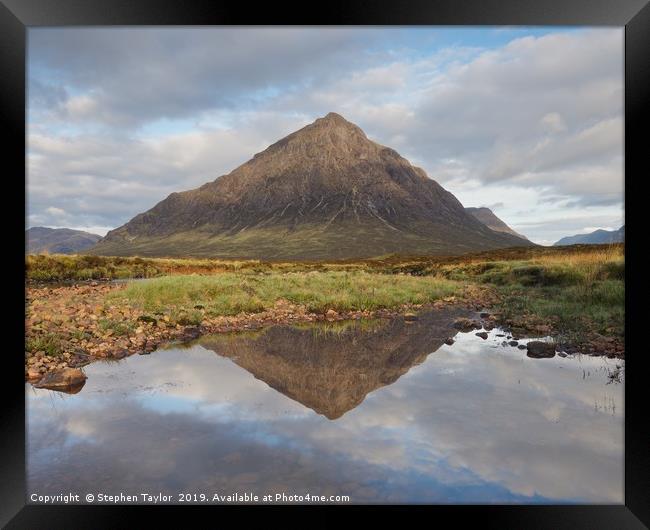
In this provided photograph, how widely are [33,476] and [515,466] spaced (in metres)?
4.97

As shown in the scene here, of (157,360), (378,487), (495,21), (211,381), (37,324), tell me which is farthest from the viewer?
(37,324)

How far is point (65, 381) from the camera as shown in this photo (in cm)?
636

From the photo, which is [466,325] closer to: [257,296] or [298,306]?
[298,306]

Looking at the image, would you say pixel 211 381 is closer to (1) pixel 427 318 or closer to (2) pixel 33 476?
(2) pixel 33 476

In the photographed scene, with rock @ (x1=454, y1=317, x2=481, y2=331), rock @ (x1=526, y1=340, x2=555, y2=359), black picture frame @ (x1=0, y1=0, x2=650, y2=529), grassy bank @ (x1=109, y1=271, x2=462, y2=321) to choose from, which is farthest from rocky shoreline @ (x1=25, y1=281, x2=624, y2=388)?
black picture frame @ (x1=0, y1=0, x2=650, y2=529)

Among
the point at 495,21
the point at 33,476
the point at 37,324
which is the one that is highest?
the point at 495,21

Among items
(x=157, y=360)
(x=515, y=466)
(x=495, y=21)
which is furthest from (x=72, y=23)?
(x=515, y=466)

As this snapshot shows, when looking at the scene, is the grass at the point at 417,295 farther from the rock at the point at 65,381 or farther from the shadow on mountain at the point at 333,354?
the shadow on mountain at the point at 333,354

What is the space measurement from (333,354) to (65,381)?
4814 mm

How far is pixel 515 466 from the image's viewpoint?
4.10 meters

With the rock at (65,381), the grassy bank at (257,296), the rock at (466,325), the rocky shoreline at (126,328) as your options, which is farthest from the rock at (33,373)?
the rock at (466,325)

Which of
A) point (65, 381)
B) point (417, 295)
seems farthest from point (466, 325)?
point (65, 381)

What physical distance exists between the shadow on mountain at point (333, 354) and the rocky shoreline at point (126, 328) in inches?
39.3

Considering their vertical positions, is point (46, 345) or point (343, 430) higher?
point (46, 345)
